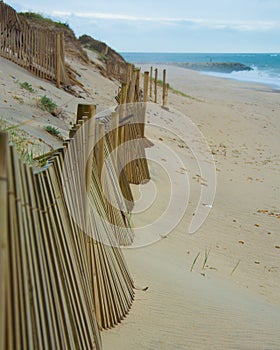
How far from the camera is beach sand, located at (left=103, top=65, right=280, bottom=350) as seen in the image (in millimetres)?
3389

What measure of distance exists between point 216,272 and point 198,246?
2.28ft

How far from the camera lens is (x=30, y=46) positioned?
12.9m

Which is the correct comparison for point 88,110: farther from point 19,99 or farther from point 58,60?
point 58,60

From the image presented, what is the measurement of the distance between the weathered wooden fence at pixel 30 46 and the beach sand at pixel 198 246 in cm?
59

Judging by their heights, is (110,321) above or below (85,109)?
below

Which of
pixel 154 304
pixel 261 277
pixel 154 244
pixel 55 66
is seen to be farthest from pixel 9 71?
pixel 154 304

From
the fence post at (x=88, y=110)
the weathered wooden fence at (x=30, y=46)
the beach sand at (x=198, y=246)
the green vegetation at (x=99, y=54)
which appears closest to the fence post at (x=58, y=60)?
the weathered wooden fence at (x=30, y=46)

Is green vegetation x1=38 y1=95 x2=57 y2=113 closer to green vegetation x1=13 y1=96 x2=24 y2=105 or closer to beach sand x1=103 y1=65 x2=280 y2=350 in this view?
green vegetation x1=13 y1=96 x2=24 y2=105

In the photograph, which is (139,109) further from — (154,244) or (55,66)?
(55,66)

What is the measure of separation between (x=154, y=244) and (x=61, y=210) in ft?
10.4

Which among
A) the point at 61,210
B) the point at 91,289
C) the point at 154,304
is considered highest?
the point at 61,210

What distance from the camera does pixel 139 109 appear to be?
21.9 ft

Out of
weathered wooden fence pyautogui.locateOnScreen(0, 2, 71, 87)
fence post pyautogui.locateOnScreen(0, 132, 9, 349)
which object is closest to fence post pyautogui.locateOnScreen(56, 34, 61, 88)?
weathered wooden fence pyautogui.locateOnScreen(0, 2, 71, 87)

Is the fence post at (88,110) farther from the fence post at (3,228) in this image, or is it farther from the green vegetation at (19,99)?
the green vegetation at (19,99)
